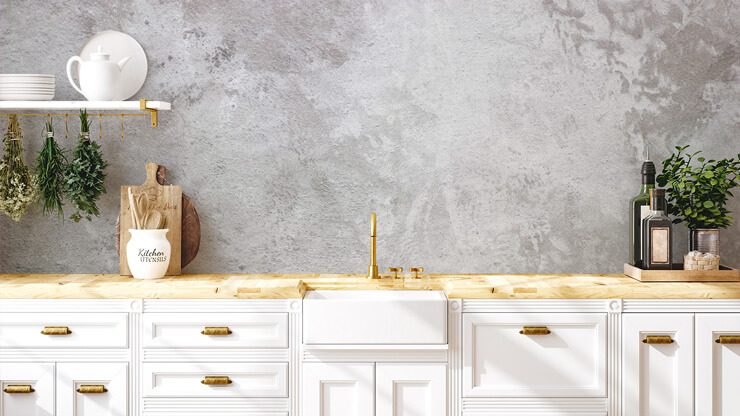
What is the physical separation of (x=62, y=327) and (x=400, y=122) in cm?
161

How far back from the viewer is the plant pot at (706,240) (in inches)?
109

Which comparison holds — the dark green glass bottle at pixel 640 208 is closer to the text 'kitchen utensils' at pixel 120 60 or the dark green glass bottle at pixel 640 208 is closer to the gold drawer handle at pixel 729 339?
the gold drawer handle at pixel 729 339

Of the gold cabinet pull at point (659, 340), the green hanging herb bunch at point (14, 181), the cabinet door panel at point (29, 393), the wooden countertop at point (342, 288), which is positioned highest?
the green hanging herb bunch at point (14, 181)


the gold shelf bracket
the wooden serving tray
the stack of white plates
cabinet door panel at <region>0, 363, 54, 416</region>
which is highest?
the stack of white plates

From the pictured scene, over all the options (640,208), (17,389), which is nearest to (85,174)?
(17,389)

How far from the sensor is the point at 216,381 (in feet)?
8.26

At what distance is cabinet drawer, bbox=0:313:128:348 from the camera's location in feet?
8.29

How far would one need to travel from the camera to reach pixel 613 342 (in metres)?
2.53

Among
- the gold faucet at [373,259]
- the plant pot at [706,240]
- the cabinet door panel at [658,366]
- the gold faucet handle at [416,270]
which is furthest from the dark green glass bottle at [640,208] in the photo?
the gold faucet at [373,259]

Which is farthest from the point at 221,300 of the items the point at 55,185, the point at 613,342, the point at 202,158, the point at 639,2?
the point at 639,2

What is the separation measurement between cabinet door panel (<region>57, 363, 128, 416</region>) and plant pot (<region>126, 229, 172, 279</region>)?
0.41 m

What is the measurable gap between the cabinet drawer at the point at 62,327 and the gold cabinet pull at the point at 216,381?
333 millimetres

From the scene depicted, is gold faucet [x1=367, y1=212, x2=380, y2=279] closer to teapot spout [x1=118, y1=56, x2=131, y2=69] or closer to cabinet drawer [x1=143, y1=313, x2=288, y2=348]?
cabinet drawer [x1=143, y1=313, x2=288, y2=348]

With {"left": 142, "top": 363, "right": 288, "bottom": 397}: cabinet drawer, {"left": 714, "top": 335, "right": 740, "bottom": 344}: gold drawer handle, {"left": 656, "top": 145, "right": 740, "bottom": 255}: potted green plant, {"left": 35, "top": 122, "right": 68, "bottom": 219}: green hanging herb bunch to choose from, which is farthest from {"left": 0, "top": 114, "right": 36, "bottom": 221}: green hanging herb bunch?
{"left": 714, "top": 335, "right": 740, "bottom": 344}: gold drawer handle
